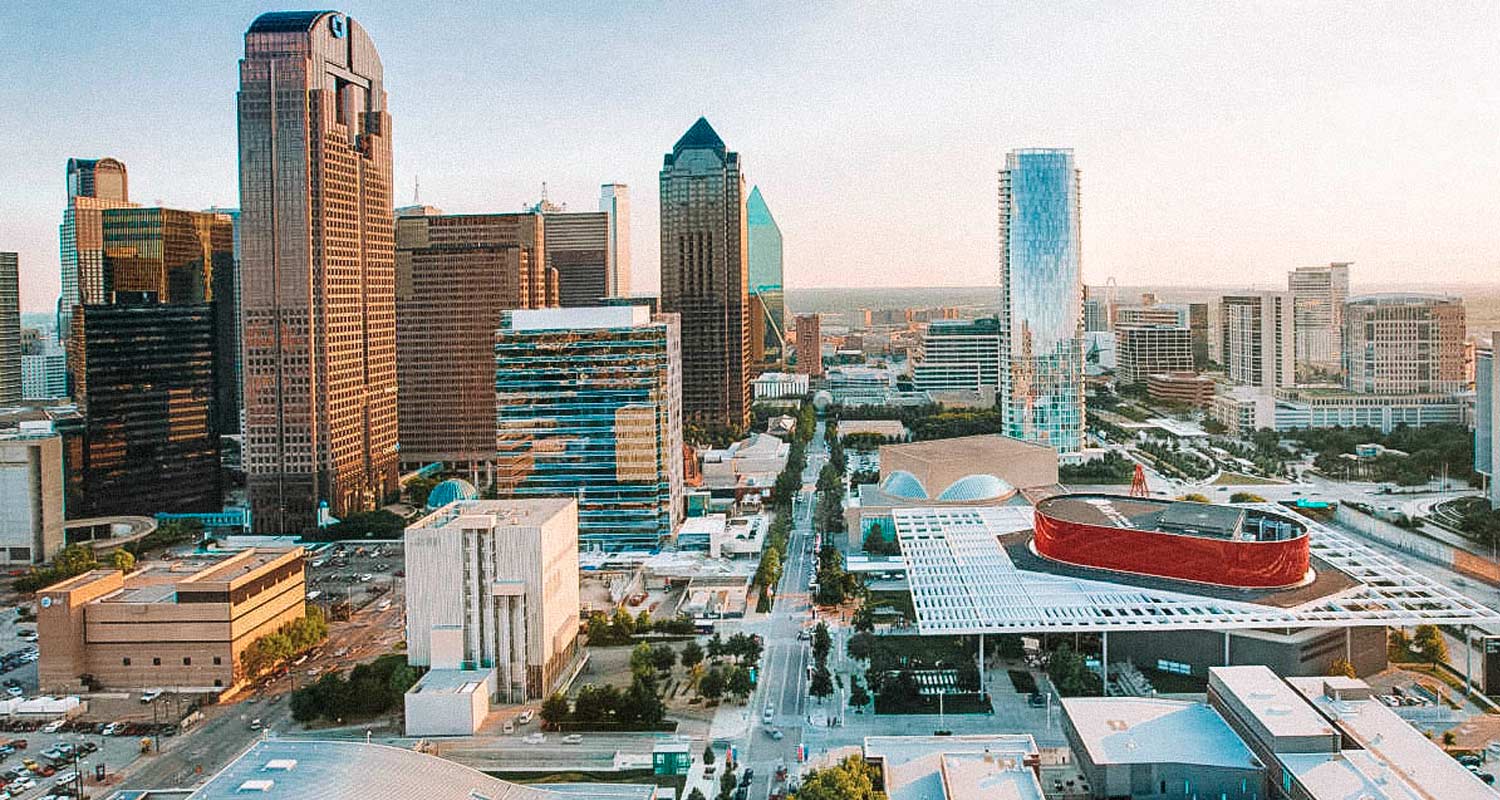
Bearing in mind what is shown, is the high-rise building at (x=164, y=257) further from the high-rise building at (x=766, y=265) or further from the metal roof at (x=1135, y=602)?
the high-rise building at (x=766, y=265)

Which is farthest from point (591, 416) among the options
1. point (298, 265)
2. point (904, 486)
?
point (298, 265)

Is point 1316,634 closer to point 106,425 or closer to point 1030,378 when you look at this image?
point 1030,378

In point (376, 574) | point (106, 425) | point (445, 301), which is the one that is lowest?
point (376, 574)

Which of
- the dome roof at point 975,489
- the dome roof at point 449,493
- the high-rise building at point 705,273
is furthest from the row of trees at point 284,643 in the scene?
the high-rise building at point 705,273

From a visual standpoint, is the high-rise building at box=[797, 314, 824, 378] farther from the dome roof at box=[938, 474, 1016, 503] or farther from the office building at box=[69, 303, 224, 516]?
the dome roof at box=[938, 474, 1016, 503]

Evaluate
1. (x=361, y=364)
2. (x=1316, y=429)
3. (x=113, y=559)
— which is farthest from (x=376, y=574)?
(x=1316, y=429)

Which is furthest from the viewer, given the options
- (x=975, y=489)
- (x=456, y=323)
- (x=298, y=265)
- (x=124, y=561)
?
(x=456, y=323)

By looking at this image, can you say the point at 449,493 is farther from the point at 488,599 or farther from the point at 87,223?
the point at 87,223
